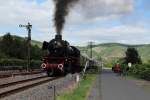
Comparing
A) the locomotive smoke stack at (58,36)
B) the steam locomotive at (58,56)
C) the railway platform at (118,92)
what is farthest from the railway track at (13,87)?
the locomotive smoke stack at (58,36)

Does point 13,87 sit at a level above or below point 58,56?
below

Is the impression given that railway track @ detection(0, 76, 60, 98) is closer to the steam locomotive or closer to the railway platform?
the railway platform

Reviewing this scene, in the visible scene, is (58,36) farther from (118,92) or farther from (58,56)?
(118,92)

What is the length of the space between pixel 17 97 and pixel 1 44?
7865cm

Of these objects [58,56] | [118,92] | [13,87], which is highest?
[58,56]

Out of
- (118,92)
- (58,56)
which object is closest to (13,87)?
(118,92)

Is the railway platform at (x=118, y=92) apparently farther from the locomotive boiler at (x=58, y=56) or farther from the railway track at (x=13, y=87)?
the locomotive boiler at (x=58, y=56)

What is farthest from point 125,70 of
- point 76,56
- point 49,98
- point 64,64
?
point 49,98

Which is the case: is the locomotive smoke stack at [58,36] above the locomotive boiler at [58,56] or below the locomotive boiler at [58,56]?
above

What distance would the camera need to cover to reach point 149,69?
4481 cm

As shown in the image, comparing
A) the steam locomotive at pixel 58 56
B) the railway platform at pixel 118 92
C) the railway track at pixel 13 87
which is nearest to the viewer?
the railway platform at pixel 118 92

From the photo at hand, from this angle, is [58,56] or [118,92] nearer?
[118,92]

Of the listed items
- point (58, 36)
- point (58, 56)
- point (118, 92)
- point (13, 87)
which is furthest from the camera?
point (58, 36)

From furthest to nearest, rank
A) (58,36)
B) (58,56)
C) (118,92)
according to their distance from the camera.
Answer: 1. (58,36)
2. (58,56)
3. (118,92)
